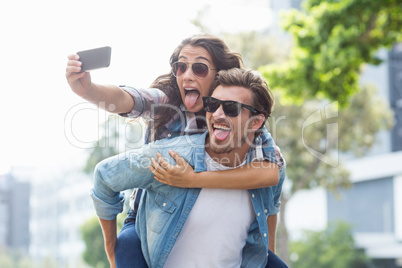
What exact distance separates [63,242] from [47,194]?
10008mm

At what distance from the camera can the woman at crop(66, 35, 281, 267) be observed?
8.15 ft

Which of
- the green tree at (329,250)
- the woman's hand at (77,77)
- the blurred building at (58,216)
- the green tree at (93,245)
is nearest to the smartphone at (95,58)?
the woman's hand at (77,77)

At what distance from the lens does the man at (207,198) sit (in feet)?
8.07

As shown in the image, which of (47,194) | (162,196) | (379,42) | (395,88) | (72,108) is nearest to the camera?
(162,196)

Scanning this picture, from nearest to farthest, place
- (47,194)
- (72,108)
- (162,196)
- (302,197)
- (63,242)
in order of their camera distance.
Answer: (162,196) < (72,108) < (302,197) < (47,194) < (63,242)

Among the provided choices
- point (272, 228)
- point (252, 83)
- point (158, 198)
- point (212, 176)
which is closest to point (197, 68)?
point (252, 83)

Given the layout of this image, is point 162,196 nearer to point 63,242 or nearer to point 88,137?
point 88,137

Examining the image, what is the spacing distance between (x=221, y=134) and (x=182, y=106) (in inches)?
17.4

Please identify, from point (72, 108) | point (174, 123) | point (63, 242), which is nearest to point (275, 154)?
point (174, 123)

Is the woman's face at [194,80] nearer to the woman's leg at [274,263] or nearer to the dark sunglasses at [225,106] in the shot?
the dark sunglasses at [225,106]

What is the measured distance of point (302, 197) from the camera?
4166cm

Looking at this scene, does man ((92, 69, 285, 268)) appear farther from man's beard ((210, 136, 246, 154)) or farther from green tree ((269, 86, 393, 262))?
green tree ((269, 86, 393, 262))

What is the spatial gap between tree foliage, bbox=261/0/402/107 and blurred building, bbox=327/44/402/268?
979 inches

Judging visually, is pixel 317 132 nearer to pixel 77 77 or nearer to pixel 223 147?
pixel 223 147
